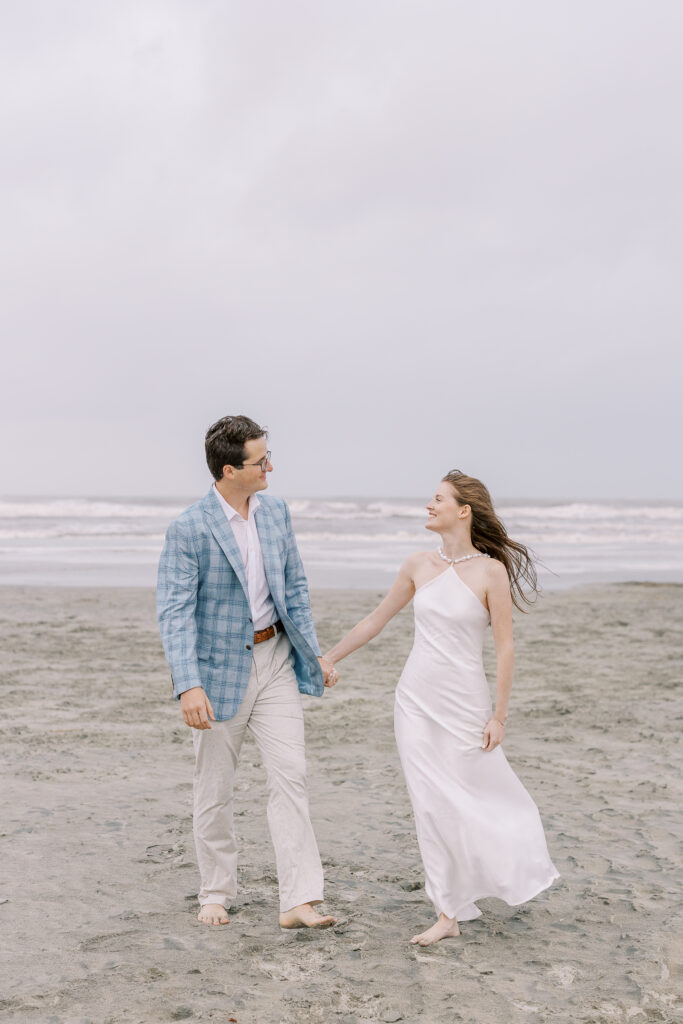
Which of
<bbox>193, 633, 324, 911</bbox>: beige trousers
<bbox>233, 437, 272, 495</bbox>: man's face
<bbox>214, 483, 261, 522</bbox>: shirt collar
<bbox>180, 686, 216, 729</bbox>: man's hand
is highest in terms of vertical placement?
<bbox>233, 437, 272, 495</bbox>: man's face

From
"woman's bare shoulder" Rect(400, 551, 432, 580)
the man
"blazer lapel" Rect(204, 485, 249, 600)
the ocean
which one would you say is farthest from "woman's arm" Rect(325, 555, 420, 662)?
the ocean

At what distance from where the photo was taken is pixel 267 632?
156 inches

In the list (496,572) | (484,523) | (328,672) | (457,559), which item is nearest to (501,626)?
(496,572)

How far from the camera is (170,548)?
377cm

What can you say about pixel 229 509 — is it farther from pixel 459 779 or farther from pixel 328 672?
pixel 459 779

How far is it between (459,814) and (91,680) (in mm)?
6070

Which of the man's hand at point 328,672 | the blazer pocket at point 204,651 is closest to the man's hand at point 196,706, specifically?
the blazer pocket at point 204,651

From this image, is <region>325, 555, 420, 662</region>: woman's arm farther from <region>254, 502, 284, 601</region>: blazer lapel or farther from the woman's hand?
the woman's hand

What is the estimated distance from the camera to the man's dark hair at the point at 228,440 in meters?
3.85

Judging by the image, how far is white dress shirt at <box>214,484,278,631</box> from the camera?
3932 mm

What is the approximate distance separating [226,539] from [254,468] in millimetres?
317

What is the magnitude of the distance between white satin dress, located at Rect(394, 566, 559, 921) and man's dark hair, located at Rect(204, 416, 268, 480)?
965 millimetres

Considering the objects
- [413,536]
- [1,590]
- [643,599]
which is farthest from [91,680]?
[413,536]

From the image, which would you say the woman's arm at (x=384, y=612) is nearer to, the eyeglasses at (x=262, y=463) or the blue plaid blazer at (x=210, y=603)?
the blue plaid blazer at (x=210, y=603)
